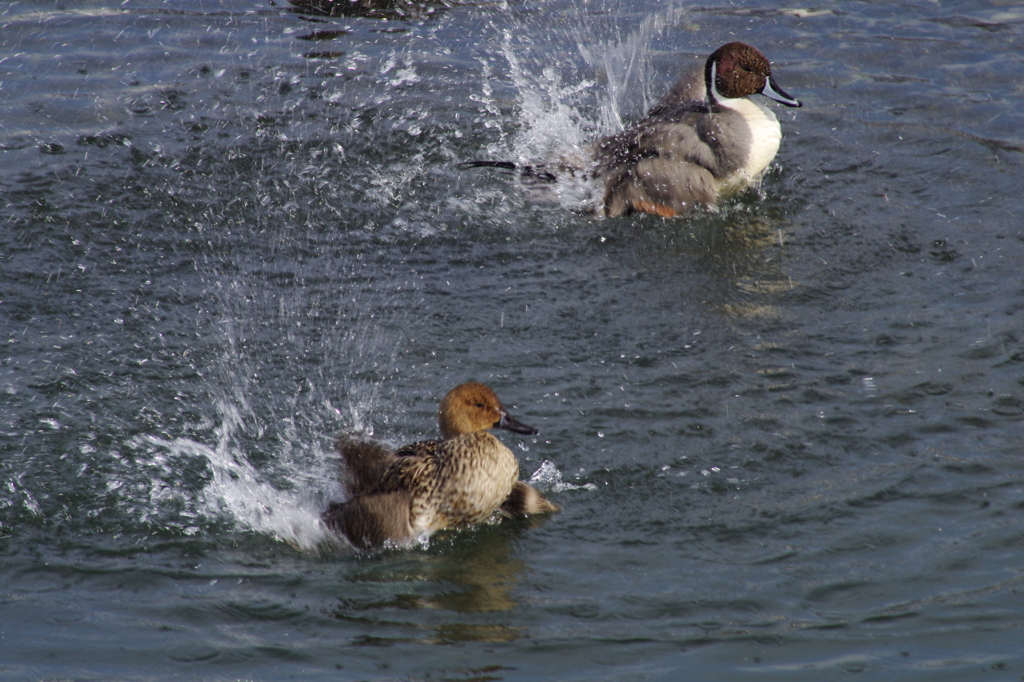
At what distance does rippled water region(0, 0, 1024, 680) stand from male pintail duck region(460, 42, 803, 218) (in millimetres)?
213

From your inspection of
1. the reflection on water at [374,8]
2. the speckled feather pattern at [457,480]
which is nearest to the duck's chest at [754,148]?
the speckled feather pattern at [457,480]

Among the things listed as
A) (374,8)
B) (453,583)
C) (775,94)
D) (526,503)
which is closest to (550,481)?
(526,503)

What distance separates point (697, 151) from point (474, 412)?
12.8 ft

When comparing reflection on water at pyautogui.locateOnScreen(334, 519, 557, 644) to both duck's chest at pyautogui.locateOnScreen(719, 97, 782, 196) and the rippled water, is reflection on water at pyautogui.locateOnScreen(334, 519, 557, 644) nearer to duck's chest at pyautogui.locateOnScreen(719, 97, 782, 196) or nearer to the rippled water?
the rippled water

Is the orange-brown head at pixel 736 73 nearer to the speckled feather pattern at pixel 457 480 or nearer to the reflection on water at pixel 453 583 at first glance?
the speckled feather pattern at pixel 457 480

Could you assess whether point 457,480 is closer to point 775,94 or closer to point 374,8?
point 775,94

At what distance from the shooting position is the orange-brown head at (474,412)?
4758 mm

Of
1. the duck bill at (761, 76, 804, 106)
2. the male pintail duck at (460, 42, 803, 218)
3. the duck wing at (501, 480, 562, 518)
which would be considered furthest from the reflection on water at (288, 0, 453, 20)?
the duck wing at (501, 480, 562, 518)

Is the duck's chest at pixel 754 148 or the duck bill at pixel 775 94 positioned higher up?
the duck bill at pixel 775 94

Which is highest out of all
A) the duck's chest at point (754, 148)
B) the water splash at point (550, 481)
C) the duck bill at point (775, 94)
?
the duck bill at point (775, 94)

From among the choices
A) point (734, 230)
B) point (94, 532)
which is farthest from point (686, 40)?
point (94, 532)

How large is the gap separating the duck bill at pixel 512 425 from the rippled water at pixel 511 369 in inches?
12.7

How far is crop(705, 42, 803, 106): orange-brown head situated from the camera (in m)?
8.19

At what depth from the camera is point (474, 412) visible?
188 inches
